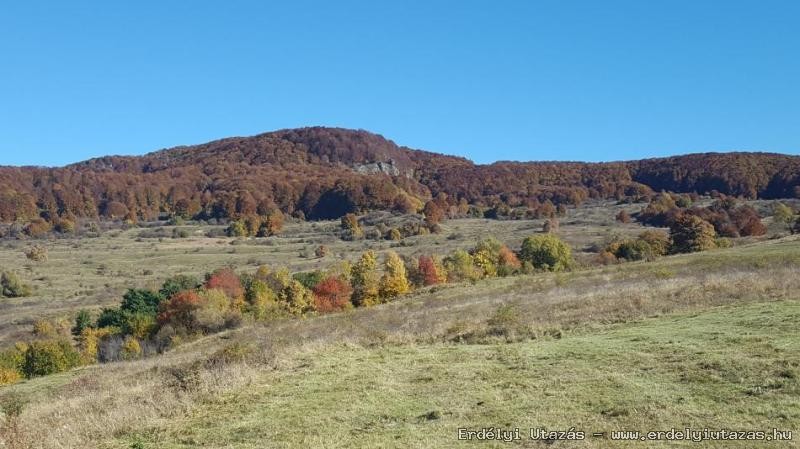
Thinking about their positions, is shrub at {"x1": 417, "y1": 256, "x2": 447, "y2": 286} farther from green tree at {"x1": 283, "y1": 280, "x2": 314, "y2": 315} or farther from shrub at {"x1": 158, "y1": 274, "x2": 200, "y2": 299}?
shrub at {"x1": 158, "y1": 274, "x2": 200, "y2": 299}

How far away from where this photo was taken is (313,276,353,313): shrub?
67.9 metres

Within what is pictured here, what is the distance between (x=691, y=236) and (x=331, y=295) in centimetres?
4216

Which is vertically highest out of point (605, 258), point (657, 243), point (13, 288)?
point (657, 243)

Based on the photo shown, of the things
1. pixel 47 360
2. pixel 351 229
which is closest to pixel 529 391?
pixel 47 360

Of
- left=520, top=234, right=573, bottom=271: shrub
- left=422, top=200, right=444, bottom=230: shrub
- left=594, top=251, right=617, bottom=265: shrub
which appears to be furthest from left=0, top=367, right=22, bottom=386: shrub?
left=422, top=200, right=444, bottom=230: shrub

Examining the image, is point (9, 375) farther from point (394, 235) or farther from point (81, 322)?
point (394, 235)

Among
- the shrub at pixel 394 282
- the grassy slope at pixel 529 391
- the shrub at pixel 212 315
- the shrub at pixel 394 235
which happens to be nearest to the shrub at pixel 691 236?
the shrub at pixel 394 282

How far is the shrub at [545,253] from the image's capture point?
79.9 metres

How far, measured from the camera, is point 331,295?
70.4 m

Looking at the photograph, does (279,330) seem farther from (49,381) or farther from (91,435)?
(91,435)

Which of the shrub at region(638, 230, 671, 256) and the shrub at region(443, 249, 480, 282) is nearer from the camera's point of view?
the shrub at region(638, 230, 671, 256)

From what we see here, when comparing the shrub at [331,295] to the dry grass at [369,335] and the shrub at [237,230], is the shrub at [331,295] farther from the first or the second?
the shrub at [237,230]

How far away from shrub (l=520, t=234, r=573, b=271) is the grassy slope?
6048 cm

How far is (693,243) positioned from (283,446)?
72134mm
